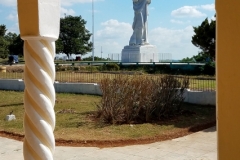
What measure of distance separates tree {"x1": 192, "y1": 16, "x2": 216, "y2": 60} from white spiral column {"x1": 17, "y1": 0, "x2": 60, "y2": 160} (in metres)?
18.3

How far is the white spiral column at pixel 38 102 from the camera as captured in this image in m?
2.57

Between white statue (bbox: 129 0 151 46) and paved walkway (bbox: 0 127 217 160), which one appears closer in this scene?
paved walkway (bbox: 0 127 217 160)

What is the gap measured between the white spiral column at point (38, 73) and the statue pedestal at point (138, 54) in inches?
1324

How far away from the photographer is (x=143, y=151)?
23.4 ft

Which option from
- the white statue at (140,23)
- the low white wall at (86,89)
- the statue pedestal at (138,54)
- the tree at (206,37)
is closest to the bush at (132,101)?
the low white wall at (86,89)

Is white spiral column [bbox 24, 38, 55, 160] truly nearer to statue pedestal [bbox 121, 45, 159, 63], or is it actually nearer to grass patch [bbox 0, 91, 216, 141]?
grass patch [bbox 0, 91, 216, 141]

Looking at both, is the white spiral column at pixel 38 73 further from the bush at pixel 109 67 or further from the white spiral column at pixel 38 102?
the bush at pixel 109 67

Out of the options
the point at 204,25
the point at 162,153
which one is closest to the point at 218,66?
the point at 162,153


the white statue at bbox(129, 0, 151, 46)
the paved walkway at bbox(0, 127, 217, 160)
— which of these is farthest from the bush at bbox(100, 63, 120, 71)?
the paved walkway at bbox(0, 127, 217, 160)

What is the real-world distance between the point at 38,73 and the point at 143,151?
16.2 feet

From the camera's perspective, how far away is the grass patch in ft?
27.6

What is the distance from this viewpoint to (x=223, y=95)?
189 centimetres

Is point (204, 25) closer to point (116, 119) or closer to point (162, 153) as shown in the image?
point (116, 119)

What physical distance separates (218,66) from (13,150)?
640 cm
